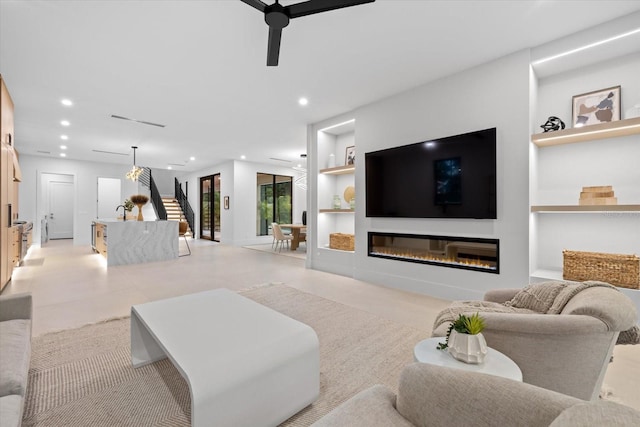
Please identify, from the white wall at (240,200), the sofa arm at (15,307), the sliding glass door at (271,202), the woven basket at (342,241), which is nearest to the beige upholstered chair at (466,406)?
the sofa arm at (15,307)

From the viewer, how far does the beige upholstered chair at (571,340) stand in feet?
4.32

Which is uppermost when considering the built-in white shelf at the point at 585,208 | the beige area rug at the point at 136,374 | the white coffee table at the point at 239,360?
the built-in white shelf at the point at 585,208

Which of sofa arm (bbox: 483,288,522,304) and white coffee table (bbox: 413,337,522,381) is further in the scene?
sofa arm (bbox: 483,288,522,304)

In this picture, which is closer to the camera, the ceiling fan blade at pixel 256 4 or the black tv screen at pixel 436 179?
the ceiling fan blade at pixel 256 4

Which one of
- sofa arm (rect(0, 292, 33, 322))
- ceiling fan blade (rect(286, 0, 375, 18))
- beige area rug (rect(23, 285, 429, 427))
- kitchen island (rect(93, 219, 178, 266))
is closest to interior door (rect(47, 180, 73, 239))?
kitchen island (rect(93, 219, 178, 266))

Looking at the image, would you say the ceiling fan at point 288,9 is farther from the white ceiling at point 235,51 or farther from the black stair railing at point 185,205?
the black stair railing at point 185,205

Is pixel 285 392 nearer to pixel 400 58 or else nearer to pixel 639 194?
pixel 400 58

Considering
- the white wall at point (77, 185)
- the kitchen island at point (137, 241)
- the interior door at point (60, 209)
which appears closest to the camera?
the kitchen island at point (137, 241)

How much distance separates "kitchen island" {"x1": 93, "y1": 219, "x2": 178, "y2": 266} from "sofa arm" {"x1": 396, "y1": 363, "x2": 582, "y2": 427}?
6958 millimetres

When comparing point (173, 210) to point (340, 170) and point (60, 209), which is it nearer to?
point (60, 209)

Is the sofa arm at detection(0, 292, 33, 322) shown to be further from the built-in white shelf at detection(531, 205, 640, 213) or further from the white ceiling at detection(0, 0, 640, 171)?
the built-in white shelf at detection(531, 205, 640, 213)

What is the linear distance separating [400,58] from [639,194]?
2.77 meters

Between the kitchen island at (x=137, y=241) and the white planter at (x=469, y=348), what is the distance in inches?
273

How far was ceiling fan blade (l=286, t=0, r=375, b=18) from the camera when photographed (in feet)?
7.04
